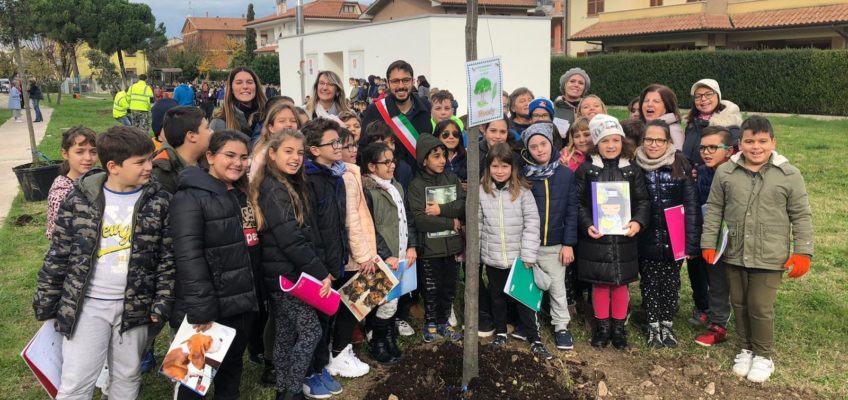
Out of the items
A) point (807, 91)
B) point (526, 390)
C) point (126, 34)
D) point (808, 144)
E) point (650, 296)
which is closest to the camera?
point (526, 390)

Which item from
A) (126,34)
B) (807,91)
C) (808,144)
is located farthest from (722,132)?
(126,34)

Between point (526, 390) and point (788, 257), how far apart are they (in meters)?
1.89

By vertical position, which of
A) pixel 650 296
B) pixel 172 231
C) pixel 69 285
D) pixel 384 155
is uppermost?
pixel 384 155

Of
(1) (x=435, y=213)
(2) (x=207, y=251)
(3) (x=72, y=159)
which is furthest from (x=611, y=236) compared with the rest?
(3) (x=72, y=159)

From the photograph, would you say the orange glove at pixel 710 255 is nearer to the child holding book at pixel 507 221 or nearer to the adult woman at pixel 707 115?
the adult woman at pixel 707 115

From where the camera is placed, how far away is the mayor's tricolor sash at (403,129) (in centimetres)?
486

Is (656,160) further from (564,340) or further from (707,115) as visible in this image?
A: (564,340)

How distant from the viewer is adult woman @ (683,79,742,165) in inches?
180

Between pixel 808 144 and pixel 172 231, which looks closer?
pixel 172 231

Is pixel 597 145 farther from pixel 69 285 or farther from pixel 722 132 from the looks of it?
pixel 69 285

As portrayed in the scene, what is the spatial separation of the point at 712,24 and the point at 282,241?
94.2 feet

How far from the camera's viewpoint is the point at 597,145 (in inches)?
167

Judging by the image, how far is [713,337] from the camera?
4.38 metres

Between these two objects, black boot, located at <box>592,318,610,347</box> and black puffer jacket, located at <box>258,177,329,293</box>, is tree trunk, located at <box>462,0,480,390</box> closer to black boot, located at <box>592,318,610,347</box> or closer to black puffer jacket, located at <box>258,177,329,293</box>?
black puffer jacket, located at <box>258,177,329,293</box>
